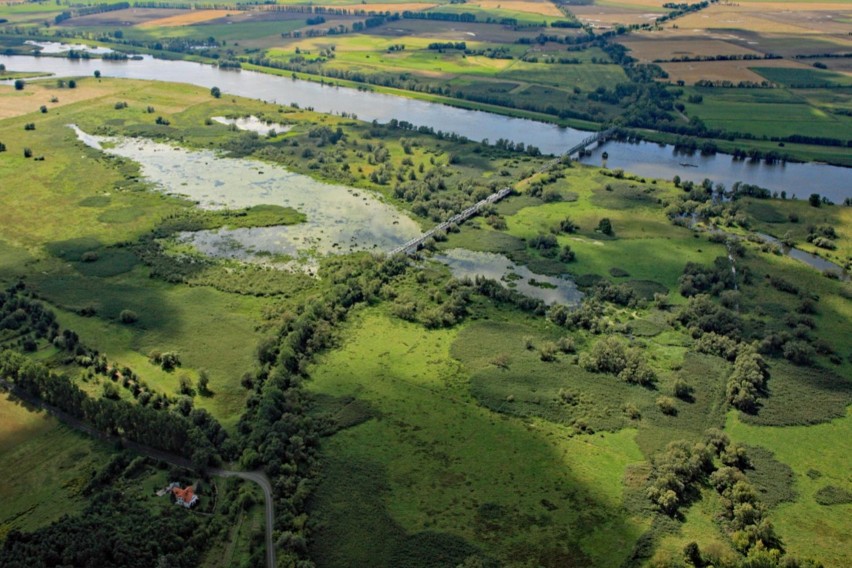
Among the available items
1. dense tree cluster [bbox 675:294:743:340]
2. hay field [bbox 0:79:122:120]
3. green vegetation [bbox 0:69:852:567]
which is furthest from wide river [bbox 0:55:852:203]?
dense tree cluster [bbox 675:294:743:340]

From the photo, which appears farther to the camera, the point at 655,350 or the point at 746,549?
the point at 655,350

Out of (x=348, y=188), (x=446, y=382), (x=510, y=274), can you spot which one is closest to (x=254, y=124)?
(x=348, y=188)

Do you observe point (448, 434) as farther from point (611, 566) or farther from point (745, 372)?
point (745, 372)

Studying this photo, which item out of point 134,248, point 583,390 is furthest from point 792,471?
point 134,248

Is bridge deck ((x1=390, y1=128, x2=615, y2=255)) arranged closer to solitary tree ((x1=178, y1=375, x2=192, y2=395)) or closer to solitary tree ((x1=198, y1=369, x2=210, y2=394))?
solitary tree ((x1=198, y1=369, x2=210, y2=394))

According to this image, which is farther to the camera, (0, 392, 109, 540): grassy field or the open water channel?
the open water channel

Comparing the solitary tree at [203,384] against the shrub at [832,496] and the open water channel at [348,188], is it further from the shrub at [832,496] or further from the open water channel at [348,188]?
the shrub at [832,496]

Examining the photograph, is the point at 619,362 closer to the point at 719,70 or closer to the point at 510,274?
the point at 510,274
